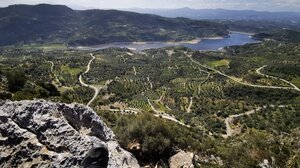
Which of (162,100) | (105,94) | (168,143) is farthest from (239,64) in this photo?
(168,143)

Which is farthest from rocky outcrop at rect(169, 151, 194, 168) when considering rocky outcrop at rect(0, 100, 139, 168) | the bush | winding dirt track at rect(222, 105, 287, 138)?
winding dirt track at rect(222, 105, 287, 138)

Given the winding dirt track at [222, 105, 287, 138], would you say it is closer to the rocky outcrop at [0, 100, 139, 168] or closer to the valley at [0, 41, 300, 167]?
the valley at [0, 41, 300, 167]

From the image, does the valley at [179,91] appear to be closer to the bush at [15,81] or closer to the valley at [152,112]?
the valley at [152,112]

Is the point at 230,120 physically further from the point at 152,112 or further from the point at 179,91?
the point at 179,91

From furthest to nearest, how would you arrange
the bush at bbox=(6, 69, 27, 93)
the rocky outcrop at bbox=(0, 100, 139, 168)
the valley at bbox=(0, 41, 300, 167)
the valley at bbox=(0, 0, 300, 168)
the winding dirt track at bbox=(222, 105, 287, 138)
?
the winding dirt track at bbox=(222, 105, 287, 138)
the bush at bbox=(6, 69, 27, 93)
the valley at bbox=(0, 41, 300, 167)
the valley at bbox=(0, 0, 300, 168)
the rocky outcrop at bbox=(0, 100, 139, 168)

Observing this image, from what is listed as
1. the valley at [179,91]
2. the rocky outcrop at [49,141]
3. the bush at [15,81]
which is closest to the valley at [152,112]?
the rocky outcrop at [49,141]

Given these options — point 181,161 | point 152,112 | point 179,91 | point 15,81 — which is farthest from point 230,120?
point 181,161
